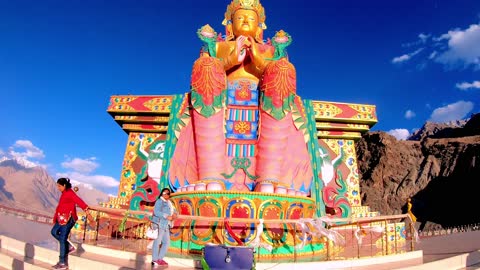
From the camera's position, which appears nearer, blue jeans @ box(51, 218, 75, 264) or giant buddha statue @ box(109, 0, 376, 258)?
blue jeans @ box(51, 218, 75, 264)

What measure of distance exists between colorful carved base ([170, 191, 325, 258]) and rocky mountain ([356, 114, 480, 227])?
84.6 feet

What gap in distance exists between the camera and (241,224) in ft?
19.1

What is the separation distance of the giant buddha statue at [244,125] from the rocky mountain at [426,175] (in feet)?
80.8

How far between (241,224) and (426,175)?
109 feet

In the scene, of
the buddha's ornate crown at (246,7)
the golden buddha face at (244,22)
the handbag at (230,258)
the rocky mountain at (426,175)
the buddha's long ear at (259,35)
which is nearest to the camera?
the handbag at (230,258)

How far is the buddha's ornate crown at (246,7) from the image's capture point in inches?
383

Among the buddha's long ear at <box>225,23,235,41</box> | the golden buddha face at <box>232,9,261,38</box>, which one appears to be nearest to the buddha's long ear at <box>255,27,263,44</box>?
the golden buddha face at <box>232,9,261,38</box>

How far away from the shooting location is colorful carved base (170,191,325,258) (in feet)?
19.0

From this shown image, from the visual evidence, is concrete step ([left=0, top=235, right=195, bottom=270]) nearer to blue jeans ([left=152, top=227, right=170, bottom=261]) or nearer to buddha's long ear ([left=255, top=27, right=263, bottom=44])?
blue jeans ([left=152, top=227, right=170, bottom=261])

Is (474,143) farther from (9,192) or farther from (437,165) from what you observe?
(9,192)

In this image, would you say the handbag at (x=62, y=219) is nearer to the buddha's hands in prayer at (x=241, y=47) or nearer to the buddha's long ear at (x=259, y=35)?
the buddha's hands in prayer at (x=241, y=47)

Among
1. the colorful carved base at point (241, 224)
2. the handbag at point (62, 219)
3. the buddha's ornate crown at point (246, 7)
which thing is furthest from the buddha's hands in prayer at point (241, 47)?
the handbag at point (62, 219)

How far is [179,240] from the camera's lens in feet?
20.7

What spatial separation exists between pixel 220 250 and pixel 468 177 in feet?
106
